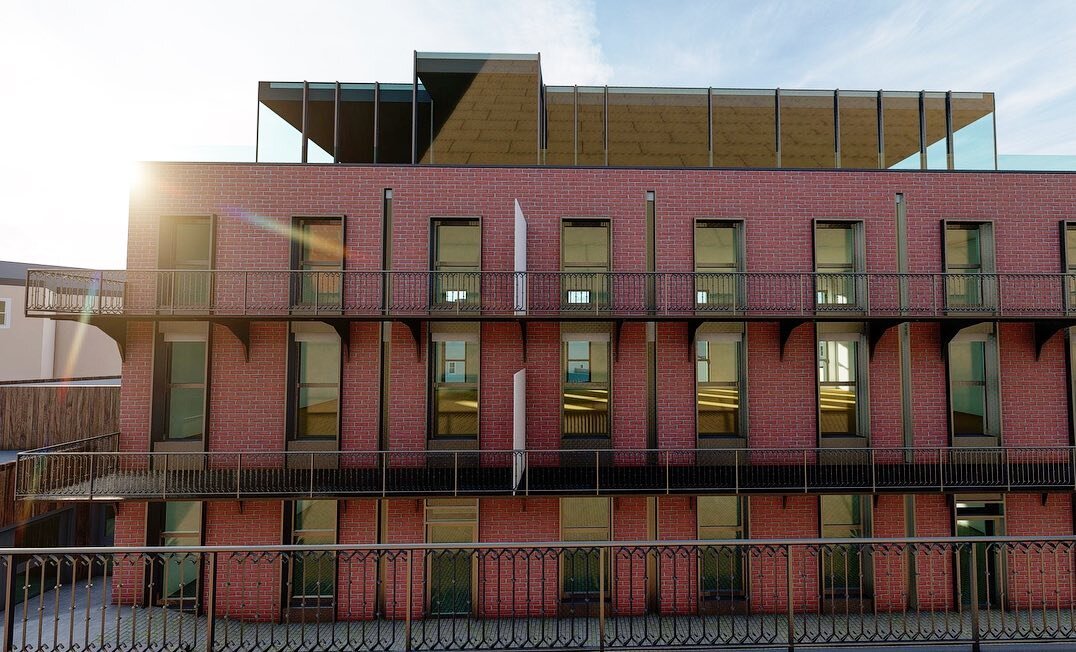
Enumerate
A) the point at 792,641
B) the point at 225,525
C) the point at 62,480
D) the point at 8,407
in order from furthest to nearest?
the point at 8,407 < the point at 225,525 < the point at 62,480 < the point at 792,641

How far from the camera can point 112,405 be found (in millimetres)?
13156

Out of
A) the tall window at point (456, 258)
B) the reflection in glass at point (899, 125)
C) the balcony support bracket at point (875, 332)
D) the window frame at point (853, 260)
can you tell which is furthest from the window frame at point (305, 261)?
the reflection in glass at point (899, 125)

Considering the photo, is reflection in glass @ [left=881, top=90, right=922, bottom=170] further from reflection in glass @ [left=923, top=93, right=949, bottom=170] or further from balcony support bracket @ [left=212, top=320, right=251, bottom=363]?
balcony support bracket @ [left=212, top=320, right=251, bottom=363]

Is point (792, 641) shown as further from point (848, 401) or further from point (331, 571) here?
point (331, 571)

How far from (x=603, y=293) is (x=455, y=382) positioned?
362cm

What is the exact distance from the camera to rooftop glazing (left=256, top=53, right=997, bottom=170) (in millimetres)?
10438

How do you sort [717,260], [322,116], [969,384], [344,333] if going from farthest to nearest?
[322,116]
[717,260]
[969,384]
[344,333]

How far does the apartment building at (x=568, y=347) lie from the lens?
9250 millimetres

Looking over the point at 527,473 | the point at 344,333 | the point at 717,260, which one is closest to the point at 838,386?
the point at 717,260

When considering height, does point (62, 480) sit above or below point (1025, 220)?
below

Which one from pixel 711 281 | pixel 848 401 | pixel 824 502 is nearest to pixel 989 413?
pixel 848 401

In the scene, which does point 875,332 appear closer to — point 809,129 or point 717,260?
point 717,260

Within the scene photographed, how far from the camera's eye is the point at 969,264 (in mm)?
10352

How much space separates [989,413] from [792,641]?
883 cm
